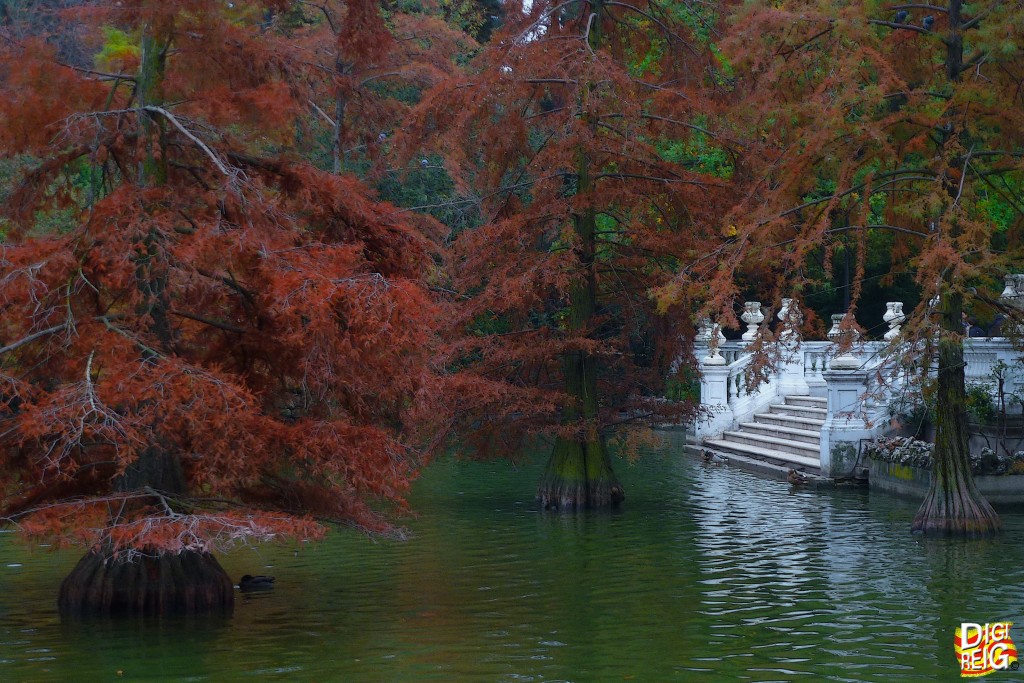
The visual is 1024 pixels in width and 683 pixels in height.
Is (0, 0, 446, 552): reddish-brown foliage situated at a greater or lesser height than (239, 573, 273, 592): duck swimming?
greater

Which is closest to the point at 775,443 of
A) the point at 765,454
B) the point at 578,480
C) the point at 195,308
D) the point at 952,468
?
the point at 765,454

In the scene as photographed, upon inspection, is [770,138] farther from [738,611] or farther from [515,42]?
[738,611]


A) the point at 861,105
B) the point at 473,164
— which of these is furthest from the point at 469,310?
the point at 861,105

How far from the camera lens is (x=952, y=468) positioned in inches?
652

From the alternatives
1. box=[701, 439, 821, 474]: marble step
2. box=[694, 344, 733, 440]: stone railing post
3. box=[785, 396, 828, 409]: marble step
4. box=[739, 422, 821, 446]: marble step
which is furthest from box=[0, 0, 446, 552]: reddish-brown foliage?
box=[694, 344, 733, 440]: stone railing post

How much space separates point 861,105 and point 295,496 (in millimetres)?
8449

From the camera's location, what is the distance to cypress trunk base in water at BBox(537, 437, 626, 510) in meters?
20.0

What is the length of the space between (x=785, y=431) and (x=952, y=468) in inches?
403

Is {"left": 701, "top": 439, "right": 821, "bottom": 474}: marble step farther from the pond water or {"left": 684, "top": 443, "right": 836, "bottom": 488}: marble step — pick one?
the pond water

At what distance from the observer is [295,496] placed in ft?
41.1

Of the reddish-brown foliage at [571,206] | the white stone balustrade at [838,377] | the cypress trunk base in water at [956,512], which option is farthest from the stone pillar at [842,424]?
the cypress trunk base in water at [956,512]

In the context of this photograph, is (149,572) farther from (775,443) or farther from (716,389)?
(716,389)

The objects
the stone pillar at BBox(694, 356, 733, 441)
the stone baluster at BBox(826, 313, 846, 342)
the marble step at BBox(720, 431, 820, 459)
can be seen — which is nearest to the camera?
the stone baluster at BBox(826, 313, 846, 342)

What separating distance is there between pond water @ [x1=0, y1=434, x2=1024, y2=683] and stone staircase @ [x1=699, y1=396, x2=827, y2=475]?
17.7 ft
